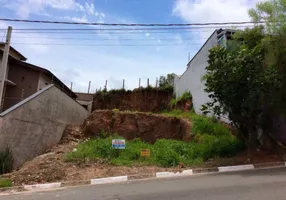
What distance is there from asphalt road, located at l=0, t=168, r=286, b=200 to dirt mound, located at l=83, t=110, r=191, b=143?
942 cm

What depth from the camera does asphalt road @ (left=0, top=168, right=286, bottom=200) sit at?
6766mm

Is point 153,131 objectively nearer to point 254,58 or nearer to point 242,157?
point 242,157

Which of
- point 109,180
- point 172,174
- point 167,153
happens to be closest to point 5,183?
point 109,180

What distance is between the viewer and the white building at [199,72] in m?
18.0

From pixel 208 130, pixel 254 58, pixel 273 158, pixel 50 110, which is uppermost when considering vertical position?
pixel 254 58

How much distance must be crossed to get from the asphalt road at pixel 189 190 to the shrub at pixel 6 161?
11.5 feet

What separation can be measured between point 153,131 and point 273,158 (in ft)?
28.8

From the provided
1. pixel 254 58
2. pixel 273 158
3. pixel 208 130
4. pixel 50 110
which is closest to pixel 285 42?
pixel 254 58

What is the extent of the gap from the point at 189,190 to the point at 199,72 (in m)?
15.4

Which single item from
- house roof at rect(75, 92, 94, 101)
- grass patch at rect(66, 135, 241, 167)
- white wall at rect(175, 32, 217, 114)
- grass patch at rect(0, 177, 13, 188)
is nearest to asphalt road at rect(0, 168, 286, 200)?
grass patch at rect(0, 177, 13, 188)

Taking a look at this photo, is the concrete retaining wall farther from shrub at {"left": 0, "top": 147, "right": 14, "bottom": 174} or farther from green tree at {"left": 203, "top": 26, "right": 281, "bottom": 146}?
green tree at {"left": 203, "top": 26, "right": 281, "bottom": 146}

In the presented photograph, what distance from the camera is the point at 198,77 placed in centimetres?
2206

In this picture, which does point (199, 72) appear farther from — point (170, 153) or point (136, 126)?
point (170, 153)

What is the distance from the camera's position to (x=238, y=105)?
1190 centimetres
